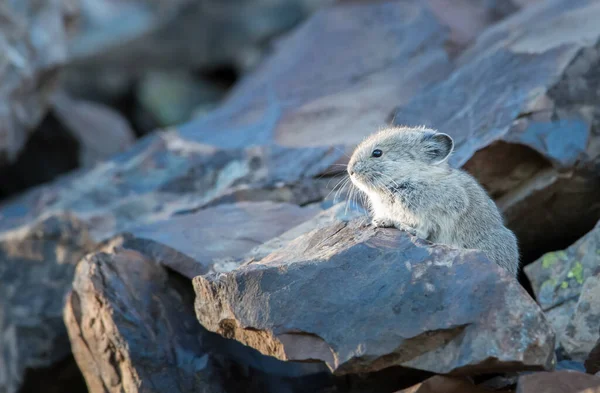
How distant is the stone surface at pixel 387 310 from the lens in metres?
4.20

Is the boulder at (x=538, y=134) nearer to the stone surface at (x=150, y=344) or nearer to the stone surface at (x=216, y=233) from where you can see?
the stone surface at (x=216, y=233)

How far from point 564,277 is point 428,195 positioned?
1.32 meters

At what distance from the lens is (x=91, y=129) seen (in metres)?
11.8

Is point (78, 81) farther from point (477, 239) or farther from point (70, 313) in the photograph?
point (477, 239)

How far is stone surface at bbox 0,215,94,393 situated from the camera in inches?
304

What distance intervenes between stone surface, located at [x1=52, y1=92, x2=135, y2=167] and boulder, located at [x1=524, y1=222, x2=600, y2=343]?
6757 mm

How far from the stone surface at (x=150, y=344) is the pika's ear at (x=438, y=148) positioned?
178 centimetres

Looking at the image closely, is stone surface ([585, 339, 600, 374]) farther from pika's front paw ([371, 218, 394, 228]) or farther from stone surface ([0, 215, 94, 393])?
stone surface ([0, 215, 94, 393])

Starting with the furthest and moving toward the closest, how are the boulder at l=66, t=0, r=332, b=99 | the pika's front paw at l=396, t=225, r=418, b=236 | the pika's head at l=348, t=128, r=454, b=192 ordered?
the boulder at l=66, t=0, r=332, b=99 → the pika's head at l=348, t=128, r=454, b=192 → the pika's front paw at l=396, t=225, r=418, b=236

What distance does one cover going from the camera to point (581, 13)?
804 cm

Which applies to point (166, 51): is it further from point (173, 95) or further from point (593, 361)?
point (593, 361)

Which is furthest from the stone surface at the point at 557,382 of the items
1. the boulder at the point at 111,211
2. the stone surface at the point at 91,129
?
the stone surface at the point at 91,129

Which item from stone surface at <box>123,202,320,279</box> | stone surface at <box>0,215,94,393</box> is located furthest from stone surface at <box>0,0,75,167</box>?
stone surface at <box>123,202,320,279</box>

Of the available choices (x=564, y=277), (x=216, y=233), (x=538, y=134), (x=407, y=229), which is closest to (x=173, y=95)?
(x=216, y=233)
